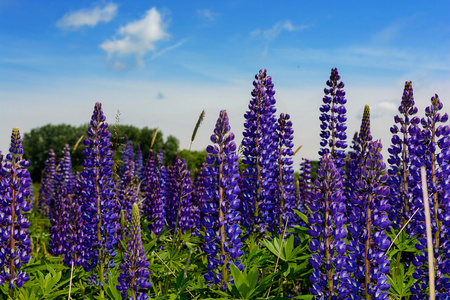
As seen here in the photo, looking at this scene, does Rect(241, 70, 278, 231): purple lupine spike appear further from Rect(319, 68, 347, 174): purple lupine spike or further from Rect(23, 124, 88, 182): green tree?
Rect(23, 124, 88, 182): green tree

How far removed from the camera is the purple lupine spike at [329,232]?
3.78 meters

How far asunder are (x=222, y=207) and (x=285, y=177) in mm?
2673

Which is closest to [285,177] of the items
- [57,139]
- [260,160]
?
[260,160]

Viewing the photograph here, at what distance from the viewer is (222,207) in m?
4.53

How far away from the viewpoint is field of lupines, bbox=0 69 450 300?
12.4 ft

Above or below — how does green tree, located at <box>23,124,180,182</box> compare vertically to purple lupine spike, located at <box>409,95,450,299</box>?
above

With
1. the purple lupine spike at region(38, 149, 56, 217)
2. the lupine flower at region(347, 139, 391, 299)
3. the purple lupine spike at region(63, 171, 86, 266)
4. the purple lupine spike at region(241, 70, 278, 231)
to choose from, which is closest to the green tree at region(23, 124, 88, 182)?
the purple lupine spike at region(38, 149, 56, 217)

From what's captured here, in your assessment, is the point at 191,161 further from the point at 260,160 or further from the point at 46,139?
the point at 46,139

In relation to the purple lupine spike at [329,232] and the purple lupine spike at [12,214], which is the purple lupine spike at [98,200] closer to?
the purple lupine spike at [12,214]

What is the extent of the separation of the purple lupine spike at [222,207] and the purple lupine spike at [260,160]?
1633 mm

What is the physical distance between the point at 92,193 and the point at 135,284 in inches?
67.5

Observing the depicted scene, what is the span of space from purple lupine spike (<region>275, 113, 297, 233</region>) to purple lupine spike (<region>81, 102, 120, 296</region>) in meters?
2.50

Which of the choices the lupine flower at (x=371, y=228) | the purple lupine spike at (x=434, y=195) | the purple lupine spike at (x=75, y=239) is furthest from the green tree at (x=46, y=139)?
the lupine flower at (x=371, y=228)

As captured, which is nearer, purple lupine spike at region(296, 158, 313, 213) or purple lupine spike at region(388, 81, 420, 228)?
purple lupine spike at region(388, 81, 420, 228)
